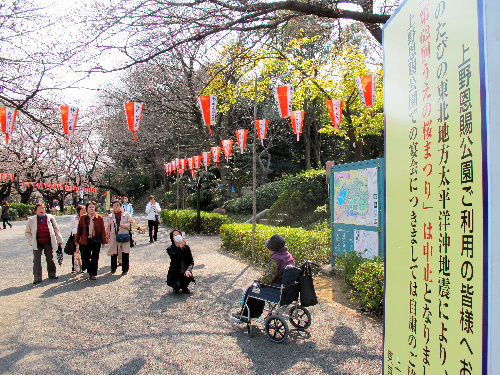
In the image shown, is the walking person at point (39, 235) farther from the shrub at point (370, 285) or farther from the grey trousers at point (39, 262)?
the shrub at point (370, 285)

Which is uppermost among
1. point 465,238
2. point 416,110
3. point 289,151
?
point 289,151

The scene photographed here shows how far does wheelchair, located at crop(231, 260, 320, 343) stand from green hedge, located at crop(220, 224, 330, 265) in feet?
9.88

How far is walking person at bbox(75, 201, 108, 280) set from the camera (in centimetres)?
→ 766

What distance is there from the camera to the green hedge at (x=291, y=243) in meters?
8.01

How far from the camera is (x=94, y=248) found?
769 cm

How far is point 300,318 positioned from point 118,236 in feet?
15.9

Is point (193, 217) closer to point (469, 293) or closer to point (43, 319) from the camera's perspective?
A: point (43, 319)

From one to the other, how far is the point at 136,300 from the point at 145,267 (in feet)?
8.98

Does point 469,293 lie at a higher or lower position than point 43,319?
higher

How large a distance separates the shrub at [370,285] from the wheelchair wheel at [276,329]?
4.75 ft

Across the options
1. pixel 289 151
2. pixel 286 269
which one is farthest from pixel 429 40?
pixel 289 151

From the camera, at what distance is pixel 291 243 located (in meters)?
8.16

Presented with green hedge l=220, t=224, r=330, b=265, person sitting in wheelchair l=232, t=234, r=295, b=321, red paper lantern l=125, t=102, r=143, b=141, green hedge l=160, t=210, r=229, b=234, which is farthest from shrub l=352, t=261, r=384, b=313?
green hedge l=160, t=210, r=229, b=234

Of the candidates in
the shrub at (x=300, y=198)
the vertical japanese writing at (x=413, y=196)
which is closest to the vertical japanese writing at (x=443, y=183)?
the vertical japanese writing at (x=413, y=196)
